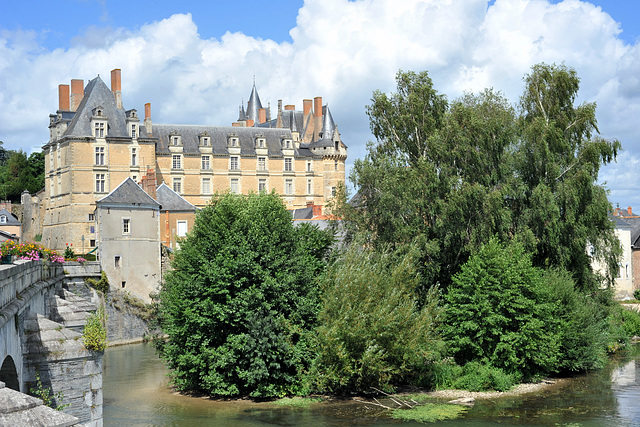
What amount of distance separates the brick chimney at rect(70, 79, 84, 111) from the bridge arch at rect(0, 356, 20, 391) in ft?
159

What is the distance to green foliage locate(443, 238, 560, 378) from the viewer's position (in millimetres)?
24000

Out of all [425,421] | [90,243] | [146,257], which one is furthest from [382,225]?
[90,243]

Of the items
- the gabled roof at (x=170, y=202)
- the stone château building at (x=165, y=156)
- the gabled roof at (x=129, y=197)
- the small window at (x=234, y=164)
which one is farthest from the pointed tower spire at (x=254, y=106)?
the gabled roof at (x=129, y=197)

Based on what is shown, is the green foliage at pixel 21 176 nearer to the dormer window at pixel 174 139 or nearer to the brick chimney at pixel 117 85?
the dormer window at pixel 174 139

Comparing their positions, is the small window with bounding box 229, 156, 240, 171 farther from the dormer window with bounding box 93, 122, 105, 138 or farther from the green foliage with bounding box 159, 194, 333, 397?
the green foliage with bounding box 159, 194, 333, 397

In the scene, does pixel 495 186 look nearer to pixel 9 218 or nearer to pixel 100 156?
pixel 100 156

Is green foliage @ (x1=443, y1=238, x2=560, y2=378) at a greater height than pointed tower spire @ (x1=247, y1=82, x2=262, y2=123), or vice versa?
pointed tower spire @ (x1=247, y1=82, x2=262, y2=123)

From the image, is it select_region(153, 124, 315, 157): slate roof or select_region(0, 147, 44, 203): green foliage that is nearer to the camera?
select_region(153, 124, 315, 157): slate roof

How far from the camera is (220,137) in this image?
63.6 m

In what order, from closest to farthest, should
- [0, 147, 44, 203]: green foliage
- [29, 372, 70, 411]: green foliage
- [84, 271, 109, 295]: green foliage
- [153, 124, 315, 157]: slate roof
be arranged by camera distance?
[29, 372, 70, 411]: green foliage < [84, 271, 109, 295]: green foliage < [153, 124, 315, 157]: slate roof < [0, 147, 44, 203]: green foliage

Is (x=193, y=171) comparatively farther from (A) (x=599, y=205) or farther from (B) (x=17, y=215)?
(A) (x=599, y=205)

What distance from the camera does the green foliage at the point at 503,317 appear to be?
2400 centimetres

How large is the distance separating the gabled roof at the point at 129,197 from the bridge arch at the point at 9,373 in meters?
28.0

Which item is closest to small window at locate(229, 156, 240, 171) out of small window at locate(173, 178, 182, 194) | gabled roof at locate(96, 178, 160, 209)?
small window at locate(173, 178, 182, 194)
